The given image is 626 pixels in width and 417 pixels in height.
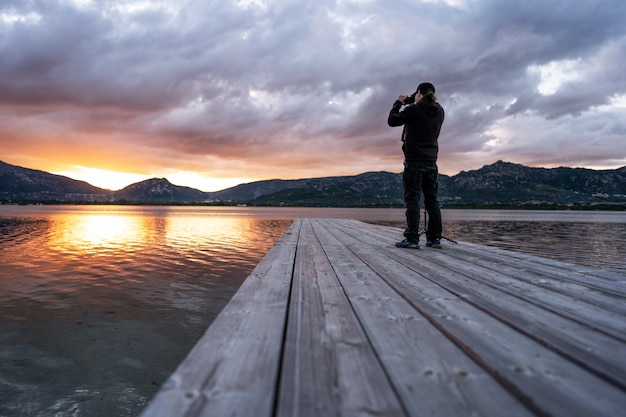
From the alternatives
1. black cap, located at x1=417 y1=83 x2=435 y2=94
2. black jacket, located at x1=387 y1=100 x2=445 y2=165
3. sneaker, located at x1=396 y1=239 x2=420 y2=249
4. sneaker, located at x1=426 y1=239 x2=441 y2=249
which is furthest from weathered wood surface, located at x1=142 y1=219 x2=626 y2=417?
black cap, located at x1=417 y1=83 x2=435 y2=94

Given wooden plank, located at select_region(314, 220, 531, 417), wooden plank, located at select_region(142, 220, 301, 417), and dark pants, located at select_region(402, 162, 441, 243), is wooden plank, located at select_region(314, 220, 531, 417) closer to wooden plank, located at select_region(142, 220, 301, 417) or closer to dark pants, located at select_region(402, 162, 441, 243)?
wooden plank, located at select_region(142, 220, 301, 417)

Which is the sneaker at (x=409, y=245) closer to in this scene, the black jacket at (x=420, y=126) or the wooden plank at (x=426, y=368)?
the black jacket at (x=420, y=126)

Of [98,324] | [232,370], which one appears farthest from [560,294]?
[98,324]

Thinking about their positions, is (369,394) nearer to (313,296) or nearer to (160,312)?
(313,296)

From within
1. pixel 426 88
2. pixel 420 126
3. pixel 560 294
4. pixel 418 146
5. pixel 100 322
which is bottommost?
pixel 100 322

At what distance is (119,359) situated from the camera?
3.99 meters

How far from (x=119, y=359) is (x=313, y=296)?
9.61ft

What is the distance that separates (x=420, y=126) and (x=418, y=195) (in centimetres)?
114

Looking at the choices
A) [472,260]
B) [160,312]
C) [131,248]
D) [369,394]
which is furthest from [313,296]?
[131,248]

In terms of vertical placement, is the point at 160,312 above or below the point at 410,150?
below

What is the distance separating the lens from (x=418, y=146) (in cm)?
563

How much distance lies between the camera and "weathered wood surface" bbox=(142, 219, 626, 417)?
3.67 ft

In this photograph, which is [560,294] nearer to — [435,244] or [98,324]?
[435,244]

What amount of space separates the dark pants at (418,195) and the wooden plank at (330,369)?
3.60 m
